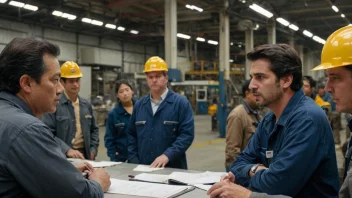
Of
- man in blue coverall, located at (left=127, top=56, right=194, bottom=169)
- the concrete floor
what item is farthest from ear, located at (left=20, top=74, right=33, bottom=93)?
the concrete floor

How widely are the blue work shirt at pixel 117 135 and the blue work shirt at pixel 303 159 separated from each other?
8.88 ft

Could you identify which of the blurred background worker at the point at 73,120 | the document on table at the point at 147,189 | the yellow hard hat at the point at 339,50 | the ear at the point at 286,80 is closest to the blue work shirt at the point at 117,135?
the blurred background worker at the point at 73,120

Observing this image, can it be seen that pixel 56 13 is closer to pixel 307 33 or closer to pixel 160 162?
pixel 160 162

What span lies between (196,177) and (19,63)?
1.73 meters

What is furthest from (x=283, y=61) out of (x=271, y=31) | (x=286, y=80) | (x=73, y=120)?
(x=271, y=31)

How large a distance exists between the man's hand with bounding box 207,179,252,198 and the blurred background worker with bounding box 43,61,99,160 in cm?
226

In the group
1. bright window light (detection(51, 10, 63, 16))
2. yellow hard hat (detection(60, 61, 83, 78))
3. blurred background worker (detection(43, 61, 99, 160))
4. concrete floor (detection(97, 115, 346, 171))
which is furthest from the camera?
bright window light (detection(51, 10, 63, 16))

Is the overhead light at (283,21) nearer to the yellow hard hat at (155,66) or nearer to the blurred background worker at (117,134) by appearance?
the blurred background worker at (117,134)

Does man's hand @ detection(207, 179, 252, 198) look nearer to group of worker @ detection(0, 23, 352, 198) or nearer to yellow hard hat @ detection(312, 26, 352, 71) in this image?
group of worker @ detection(0, 23, 352, 198)

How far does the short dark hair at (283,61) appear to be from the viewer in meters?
2.21

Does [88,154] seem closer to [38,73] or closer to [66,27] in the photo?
[38,73]

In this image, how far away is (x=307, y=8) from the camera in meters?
16.0

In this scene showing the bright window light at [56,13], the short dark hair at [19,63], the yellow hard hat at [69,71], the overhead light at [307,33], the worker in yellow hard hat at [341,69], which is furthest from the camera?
the overhead light at [307,33]

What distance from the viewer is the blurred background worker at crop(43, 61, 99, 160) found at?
393 centimetres
